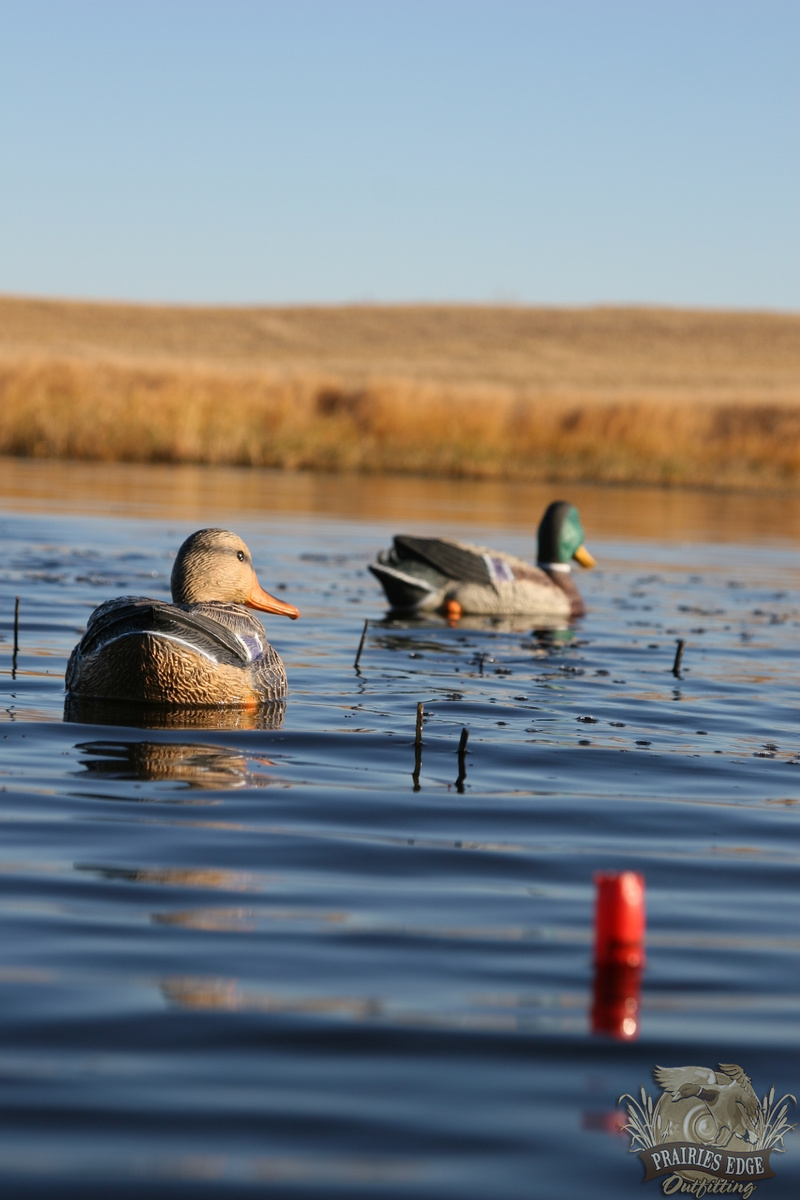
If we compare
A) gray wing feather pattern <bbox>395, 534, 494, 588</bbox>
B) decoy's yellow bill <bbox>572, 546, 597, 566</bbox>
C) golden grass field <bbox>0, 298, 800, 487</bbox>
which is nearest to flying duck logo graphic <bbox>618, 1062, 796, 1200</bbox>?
gray wing feather pattern <bbox>395, 534, 494, 588</bbox>

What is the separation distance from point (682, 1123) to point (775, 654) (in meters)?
7.12

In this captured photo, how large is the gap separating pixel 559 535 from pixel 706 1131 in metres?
9.61

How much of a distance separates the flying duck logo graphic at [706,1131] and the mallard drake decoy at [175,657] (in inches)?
142

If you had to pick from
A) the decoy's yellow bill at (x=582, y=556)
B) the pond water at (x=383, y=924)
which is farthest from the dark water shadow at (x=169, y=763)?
the decoy's yellow bill at (x=582, y=556)

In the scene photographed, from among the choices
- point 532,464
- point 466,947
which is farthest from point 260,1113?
point 532,464

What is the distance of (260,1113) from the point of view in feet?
9.23

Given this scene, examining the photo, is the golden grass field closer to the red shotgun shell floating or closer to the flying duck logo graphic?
the red shotgun shell floating

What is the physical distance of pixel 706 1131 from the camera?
9.52ft

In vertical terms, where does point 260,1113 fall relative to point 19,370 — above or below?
below

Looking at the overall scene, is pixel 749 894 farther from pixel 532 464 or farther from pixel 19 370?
pixel 19 370

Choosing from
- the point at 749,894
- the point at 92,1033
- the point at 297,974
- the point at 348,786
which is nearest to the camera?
the point at 92,1033

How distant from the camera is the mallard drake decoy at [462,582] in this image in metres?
11.1

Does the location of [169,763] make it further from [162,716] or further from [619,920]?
[619,920]

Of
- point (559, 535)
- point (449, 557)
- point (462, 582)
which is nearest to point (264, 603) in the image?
point (449, 557)
